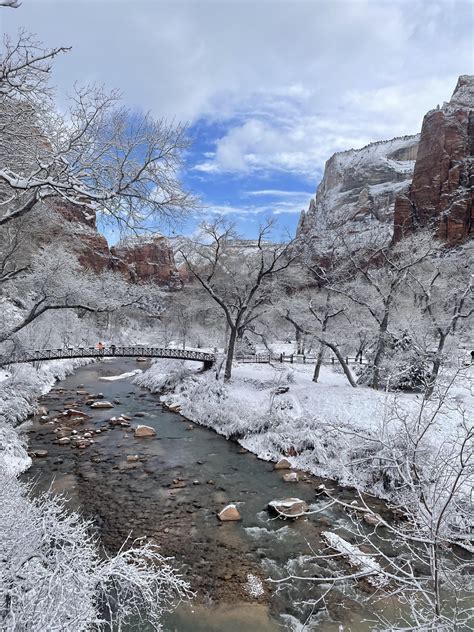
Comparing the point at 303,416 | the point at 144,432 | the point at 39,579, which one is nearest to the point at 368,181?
the point at 303,416

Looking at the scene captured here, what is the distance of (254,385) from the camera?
2020cm

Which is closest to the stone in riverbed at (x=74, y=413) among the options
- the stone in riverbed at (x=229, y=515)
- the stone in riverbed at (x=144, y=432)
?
the stone in riverbed at (x=144, y=432)

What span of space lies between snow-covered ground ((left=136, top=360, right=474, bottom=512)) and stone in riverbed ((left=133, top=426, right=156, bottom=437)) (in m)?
2.62

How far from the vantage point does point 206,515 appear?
9.43 meters

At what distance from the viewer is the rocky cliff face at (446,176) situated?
2132 inches

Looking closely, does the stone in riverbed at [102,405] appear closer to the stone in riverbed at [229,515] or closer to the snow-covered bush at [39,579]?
the stone in riverbed at [229,515]

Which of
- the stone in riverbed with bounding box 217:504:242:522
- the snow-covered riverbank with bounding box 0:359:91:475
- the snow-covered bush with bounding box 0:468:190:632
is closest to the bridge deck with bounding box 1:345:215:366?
the snow-covered riverbank with bounding box 0:359:91:475

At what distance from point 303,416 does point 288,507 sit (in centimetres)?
549

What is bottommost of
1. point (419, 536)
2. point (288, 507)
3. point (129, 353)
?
point (288, 507)

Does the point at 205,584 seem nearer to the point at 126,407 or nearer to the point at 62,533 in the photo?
the point at 62,533

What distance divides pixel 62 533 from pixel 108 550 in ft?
11.4

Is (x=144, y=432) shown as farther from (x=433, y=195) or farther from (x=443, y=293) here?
(x=433, y=195)

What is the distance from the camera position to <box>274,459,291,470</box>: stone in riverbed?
1271 cm

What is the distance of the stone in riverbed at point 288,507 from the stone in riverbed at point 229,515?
1028 millimetres
